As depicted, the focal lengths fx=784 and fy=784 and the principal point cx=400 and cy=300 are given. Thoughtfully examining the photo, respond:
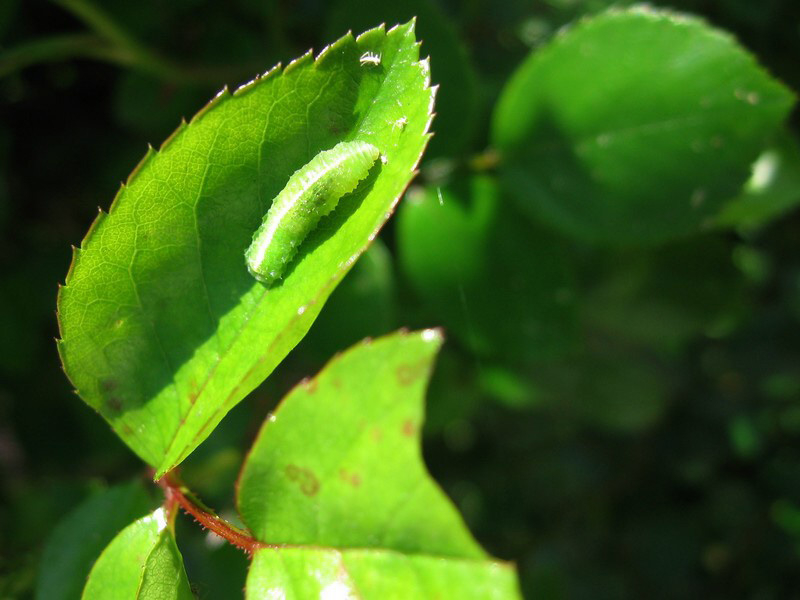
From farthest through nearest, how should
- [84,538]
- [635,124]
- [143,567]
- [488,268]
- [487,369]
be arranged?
[487,369], [488,268], [635,124], [84,538], [143,567]

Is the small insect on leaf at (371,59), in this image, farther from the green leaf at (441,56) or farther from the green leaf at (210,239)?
the green leaf at (441,56)

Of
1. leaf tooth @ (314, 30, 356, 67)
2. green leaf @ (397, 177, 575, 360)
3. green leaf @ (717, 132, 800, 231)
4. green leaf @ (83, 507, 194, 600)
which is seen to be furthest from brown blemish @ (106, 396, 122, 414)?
green leaf @ (717, 132, 800, 231)

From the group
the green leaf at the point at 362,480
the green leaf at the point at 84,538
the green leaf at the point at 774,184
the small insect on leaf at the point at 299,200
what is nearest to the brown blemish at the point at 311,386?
the green leaf at the point at 362,480

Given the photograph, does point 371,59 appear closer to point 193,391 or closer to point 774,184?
point 193,391

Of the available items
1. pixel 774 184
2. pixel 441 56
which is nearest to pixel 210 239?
pixel 441 56

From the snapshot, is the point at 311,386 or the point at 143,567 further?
the point at 311,386

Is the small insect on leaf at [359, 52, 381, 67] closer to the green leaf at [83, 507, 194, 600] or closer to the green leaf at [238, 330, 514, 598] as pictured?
the green leaf at [238, 330, 514, 598]
